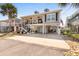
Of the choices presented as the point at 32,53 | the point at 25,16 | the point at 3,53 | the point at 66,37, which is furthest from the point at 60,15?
the point at 3,53

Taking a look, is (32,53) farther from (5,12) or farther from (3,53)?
(5,12)

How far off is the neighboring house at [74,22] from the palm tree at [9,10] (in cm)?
112

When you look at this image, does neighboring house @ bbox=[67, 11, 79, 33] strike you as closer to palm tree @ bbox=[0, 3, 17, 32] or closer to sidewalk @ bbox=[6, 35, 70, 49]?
sidewalk @ bbox=[6, 35, 70, 49]

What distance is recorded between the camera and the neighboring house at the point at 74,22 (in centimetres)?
345

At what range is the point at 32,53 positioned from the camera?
11.0ft

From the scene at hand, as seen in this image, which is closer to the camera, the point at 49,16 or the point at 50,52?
the point at 50,52

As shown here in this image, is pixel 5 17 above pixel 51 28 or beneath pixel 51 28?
above

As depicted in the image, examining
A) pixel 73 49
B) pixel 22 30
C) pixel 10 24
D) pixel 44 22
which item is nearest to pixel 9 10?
pixel 10 24

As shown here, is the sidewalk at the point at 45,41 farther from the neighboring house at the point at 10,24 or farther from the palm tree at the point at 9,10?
the palm tree at the point at 9,10

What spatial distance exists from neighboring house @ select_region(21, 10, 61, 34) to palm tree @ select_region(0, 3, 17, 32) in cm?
23

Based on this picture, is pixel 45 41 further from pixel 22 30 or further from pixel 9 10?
pixel 9 10

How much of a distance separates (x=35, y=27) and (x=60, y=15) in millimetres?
582

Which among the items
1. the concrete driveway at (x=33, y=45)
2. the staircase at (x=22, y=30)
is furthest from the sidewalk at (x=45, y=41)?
the staircase at (x=22, y=30)

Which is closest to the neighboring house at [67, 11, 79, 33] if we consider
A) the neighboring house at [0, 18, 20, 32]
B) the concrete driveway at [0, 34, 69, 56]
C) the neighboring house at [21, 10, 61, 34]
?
the neighboring house at [21, 10, 61, 34]
